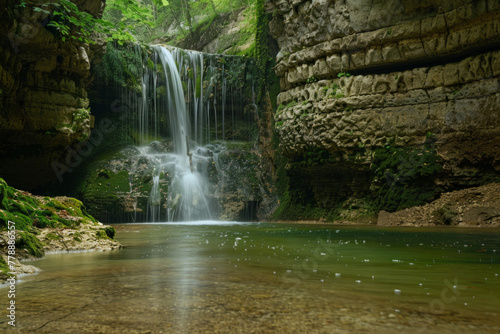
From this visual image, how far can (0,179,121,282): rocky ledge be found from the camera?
487cm

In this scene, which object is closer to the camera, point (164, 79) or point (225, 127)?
point (164, 79)

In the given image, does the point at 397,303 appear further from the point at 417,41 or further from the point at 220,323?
the point at 417,41

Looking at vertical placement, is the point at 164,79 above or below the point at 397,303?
above

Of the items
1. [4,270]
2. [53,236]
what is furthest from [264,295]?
[53,236]

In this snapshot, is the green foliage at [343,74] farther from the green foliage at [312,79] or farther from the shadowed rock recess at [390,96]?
the green foliage at [312,79]

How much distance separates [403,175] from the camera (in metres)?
13.6

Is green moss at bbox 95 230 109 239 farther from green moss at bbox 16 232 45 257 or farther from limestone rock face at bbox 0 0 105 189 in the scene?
limestone rock face at bbox 0 0 105 189

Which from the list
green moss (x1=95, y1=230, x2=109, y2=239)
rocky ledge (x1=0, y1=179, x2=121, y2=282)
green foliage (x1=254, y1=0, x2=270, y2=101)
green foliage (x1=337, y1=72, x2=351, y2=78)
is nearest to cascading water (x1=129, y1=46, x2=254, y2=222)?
green foliage (x1=254, y1=0, x2=270, y2=101)

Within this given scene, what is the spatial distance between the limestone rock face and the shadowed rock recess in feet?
28.2

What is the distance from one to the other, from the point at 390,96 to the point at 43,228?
1179 cm

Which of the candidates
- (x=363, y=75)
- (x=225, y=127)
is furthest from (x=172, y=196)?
(x=363, y=75)

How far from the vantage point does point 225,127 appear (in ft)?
76.2

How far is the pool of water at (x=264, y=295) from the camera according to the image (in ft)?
6.81

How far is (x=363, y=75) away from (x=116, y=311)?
13.9 meters
